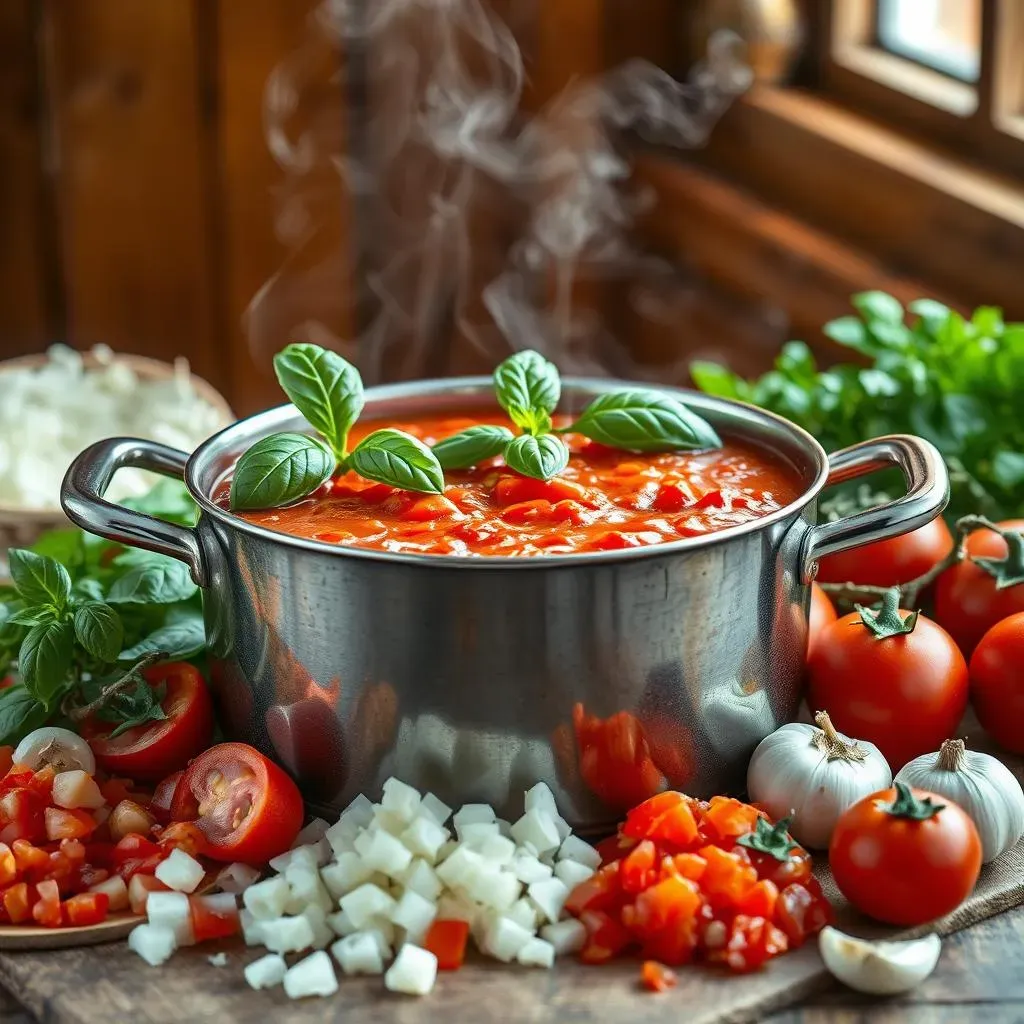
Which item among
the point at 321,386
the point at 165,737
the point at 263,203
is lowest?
the point at 263,203

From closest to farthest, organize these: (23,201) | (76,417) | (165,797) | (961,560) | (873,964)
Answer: (873,964) < (165,797) < (961,560) < (76,417) < (23,201)

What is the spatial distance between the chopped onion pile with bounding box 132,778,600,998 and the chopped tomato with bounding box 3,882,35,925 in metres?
0.14

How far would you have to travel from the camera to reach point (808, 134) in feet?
13.4

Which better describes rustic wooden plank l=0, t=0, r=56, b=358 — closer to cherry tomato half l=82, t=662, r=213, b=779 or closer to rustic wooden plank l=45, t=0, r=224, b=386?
rustic wooden plank l=45, t=0, r=224, b=386

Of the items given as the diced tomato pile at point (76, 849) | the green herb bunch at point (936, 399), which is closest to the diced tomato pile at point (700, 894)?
the diced tomato pile at point (76, 849)

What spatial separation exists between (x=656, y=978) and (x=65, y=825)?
70 cm

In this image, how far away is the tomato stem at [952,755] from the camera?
5.98 ft

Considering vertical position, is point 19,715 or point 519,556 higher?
point 519,556

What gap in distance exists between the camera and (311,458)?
200cm

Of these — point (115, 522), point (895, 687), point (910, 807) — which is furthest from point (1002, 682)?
point (115, 522)

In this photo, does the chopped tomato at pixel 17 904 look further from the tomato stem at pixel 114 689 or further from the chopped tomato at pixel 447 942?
the chopped tomato at pixel 447 942

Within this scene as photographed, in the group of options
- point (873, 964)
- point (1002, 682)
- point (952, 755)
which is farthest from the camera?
point (1002, 682)

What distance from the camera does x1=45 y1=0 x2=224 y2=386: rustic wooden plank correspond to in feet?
14.7

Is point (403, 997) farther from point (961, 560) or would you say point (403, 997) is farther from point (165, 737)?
point (961, 560)
